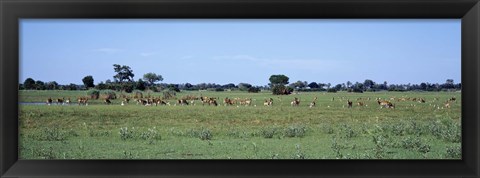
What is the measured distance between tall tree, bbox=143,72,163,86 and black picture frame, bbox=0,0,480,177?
1006 millimetres

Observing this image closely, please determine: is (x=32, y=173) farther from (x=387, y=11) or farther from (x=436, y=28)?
(x=436, y=28)

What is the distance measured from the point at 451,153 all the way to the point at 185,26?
192 centimetres

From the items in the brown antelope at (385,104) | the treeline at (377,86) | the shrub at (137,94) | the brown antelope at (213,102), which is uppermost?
the treeline at (377,86)

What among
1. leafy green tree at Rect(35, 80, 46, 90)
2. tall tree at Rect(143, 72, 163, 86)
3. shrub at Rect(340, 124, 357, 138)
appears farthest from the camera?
shrub at Rect(340, 124, 357, 138)

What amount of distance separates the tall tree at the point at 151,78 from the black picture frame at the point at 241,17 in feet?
3.30

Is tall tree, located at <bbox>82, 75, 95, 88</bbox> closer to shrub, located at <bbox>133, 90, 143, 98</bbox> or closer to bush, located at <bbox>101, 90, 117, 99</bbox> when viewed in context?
bush, located at <bbox>101, 90, 117, 99</bbox>

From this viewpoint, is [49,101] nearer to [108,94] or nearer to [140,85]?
[108,94]

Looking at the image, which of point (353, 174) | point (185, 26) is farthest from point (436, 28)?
point (185, 26)

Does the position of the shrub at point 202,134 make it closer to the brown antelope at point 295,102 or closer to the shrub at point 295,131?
the shrub at point 295,131

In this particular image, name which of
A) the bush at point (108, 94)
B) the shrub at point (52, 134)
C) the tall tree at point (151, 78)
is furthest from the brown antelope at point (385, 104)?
the shrub at point (52, 134)

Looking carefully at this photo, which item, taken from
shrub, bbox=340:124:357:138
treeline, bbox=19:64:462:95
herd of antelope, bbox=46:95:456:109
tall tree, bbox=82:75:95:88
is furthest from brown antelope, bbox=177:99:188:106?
shrub, bbox=340:124:357:138

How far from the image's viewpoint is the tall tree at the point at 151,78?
3391 mm

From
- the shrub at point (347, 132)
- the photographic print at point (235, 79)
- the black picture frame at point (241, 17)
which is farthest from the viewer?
the shrub at point (347, 132)

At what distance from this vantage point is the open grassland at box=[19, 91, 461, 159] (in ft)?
10.6
